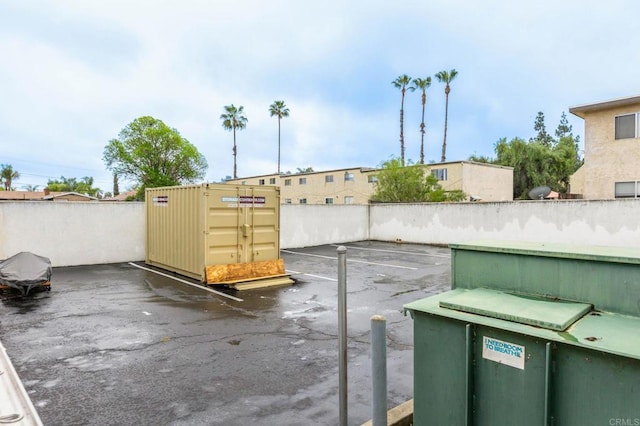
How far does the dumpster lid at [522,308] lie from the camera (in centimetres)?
229

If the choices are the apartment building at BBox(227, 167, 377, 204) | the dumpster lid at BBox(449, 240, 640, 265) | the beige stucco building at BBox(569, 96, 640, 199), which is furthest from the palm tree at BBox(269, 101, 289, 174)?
the dumpster lid at BBox(449, 240, 640, 265)

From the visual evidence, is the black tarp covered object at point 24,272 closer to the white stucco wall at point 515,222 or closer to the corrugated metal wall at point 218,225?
the corrugated metal wall at point 218,225

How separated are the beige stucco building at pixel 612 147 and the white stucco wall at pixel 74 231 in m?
19.1

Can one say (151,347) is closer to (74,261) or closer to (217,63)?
(74,261)

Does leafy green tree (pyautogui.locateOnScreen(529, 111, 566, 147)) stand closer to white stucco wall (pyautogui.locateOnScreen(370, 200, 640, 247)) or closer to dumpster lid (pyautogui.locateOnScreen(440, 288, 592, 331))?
white stucco wall (pyautogui.locateOnScreen(370, 200, 640, 247))

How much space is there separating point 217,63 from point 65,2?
8853mm

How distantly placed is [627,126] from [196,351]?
18.8 meters

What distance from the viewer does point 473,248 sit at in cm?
331

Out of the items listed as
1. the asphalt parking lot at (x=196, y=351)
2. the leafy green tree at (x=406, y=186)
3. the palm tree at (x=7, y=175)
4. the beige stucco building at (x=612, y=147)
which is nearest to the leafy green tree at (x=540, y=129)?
the leafy green tree at (x=406, y=186)

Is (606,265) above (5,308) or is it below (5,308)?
above

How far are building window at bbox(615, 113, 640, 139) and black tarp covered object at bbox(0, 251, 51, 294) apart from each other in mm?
20971

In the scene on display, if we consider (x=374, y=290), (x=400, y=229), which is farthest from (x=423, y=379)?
(x=400, y=229)

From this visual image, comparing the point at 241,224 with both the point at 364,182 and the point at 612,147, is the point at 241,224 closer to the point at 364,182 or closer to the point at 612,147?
the point at 612,147

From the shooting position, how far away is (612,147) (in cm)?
1625
